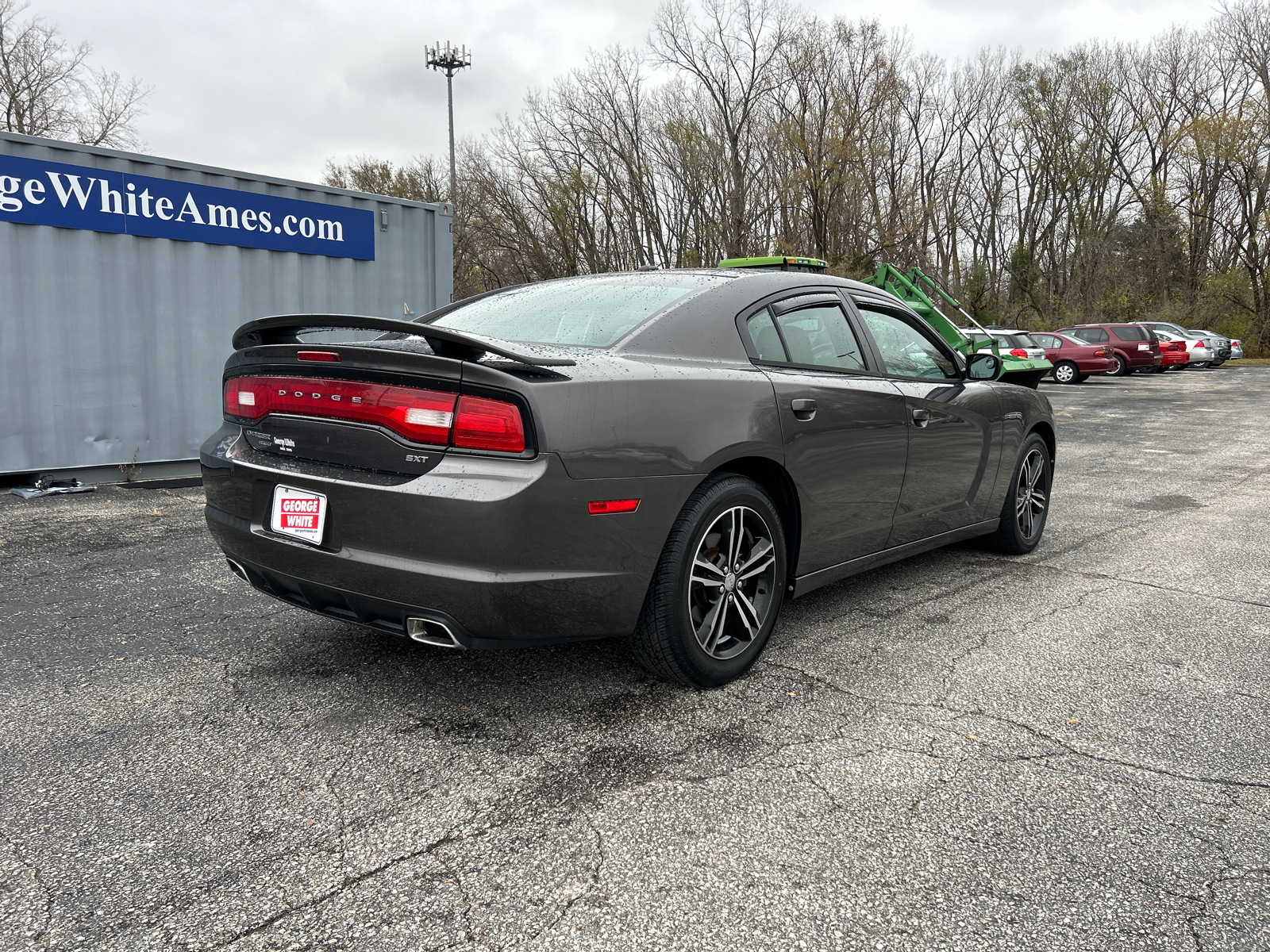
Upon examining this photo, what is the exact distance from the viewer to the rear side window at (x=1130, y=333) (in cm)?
2734

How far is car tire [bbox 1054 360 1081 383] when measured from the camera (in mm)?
25562

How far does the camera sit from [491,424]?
2486 millimetres

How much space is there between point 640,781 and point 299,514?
1.30m

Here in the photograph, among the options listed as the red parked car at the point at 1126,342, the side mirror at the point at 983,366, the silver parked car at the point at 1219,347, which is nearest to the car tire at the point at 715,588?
the side mirror at the point at 983,366

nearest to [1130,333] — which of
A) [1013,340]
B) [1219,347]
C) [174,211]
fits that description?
[1219,347]

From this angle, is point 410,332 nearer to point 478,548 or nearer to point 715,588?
point 478,548

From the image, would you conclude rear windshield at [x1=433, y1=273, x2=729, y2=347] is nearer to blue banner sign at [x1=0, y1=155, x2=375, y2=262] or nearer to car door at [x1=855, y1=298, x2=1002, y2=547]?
car door at [x1=855, y1=298, x2=1002, y2=547]

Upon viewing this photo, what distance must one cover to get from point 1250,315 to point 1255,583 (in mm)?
39270

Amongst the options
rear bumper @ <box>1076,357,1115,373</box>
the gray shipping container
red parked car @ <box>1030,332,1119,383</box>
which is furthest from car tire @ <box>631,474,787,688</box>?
rear bumper @ <box>1076,357,1115,373</box>

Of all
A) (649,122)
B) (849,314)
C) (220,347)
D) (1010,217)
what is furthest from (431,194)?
(849,314)

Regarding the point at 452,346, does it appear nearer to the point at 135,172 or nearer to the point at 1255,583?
the point at 1255,583

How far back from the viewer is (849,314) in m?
3.89

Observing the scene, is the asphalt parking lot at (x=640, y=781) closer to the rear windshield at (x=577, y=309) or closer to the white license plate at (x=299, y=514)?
the white license plate at (x=299, y=514)

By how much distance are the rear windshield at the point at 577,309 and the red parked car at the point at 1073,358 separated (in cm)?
2477
